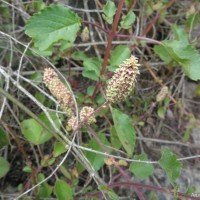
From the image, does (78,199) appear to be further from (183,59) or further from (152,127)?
(183,59)

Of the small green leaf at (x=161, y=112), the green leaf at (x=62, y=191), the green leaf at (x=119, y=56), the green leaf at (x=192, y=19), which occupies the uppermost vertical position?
the green leaf at (x=192, y=19)

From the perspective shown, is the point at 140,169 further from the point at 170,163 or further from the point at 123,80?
the point at 123,80

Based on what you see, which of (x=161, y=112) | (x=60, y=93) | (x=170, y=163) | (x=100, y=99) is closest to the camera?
(x=170, y=163)

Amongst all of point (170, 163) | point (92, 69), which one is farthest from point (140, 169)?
point (92, 69)

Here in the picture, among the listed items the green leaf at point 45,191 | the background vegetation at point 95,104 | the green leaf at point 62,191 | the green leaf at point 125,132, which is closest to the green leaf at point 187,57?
the background vegetation at point 95,104

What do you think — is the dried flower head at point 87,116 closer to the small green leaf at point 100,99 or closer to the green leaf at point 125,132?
the green leaf at point 125,132

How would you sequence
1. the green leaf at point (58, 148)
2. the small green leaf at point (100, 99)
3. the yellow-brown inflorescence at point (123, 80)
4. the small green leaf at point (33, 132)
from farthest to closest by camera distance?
the small green leaf at point (100, 99), the small green leaf at point (33, 132), the green leaf at point (58, 148), the yellow-brown inflorescence at point (123, 80)

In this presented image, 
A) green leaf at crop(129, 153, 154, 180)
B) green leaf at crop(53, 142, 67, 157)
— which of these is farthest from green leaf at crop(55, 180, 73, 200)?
green leaf at crop(129, 153, 154, 180)
